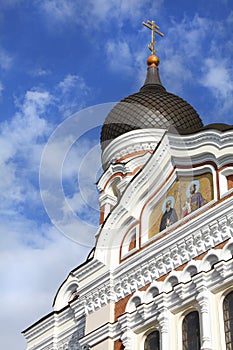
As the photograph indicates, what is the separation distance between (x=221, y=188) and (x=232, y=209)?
74 cm

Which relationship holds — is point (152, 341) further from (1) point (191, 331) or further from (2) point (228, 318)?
(2) point (228, 318)

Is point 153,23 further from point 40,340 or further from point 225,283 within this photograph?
point 225,283

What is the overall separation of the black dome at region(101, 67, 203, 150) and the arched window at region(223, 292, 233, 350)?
8.89 metres

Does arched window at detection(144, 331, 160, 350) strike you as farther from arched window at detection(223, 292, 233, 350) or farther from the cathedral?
arched window at detection(223, 292, 233, 350)

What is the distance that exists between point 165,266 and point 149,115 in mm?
8246

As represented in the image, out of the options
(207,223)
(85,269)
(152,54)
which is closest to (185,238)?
(207,223)

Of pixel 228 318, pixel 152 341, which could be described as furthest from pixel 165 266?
pixel 228 318

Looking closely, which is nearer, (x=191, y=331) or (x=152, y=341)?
(x=191, y=331)

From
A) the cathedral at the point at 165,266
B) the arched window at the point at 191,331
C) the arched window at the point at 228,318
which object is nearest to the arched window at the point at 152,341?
the cathedral at the point at 165,266

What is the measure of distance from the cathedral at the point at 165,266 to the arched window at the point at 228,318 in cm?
2

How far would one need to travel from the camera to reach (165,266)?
1272 cm

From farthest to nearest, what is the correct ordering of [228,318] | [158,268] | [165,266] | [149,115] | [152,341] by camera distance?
1. [149,115]
2. [158,268]
3. [165,266]
4. [152,341]
5. [228,318]

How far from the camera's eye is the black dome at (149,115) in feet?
66.3

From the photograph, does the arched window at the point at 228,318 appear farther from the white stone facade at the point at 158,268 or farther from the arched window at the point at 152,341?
the arched window at the point at 152,341
